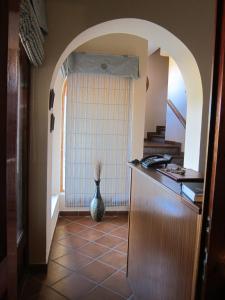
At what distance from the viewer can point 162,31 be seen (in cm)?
240

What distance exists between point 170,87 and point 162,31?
418 cm

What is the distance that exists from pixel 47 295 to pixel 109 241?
4.00ft

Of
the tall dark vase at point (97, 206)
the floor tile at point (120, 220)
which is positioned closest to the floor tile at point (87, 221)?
the tall dark vase at point (97, 206)

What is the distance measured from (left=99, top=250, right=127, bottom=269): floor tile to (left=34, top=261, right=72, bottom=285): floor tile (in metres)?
0.43

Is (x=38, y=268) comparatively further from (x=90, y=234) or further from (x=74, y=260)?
(x=90, y=234)

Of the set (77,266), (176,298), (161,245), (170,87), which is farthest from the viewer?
(170,87)

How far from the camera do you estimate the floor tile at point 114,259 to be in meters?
Answer: 2.78

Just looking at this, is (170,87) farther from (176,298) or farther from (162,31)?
(176,298)

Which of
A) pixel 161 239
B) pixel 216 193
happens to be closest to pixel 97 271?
pixel 161 239

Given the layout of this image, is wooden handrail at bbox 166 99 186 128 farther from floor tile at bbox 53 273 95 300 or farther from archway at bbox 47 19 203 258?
floor tile at bbox 53 273 95 300

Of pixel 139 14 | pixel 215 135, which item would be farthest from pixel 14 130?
pixel 139 14

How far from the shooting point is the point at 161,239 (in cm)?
161

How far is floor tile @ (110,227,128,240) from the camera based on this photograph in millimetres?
3503

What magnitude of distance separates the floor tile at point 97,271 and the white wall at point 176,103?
355cm
